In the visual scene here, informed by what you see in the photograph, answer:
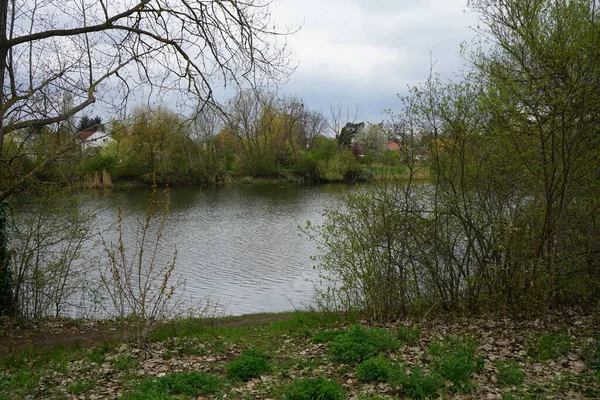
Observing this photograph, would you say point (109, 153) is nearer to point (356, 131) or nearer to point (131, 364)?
point (356, 131)

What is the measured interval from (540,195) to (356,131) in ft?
85.9

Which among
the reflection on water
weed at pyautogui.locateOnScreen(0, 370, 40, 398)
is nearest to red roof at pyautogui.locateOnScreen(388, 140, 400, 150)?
the reflection on water

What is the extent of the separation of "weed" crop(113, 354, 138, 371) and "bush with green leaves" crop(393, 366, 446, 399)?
3276 millimetres

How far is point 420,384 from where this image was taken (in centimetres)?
519

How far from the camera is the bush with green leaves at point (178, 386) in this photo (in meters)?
5.07

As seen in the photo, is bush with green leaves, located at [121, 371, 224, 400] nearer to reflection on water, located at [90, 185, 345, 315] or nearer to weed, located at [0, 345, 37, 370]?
weed, located at [0, 345, 37, 370]

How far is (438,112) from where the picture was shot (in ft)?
28.7

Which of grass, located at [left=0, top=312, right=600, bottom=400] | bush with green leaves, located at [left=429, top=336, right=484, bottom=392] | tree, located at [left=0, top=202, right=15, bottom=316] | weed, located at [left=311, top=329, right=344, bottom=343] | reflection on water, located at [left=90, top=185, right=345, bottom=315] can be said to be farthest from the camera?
reflection on water, located at [left=90, top=185, right=345, bottom=315]

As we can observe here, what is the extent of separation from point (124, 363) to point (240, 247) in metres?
15.7

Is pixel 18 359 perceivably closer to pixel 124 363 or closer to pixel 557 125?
pixel 124 363

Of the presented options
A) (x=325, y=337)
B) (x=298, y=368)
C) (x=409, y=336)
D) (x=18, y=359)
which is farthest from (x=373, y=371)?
(x=18, y=359)

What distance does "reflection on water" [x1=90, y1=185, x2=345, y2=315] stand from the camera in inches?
607

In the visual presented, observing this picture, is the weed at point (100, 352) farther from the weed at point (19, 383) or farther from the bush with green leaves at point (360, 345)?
the bush with green leaves at point (360, 345)

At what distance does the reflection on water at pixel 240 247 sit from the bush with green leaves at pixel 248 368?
198 inches
